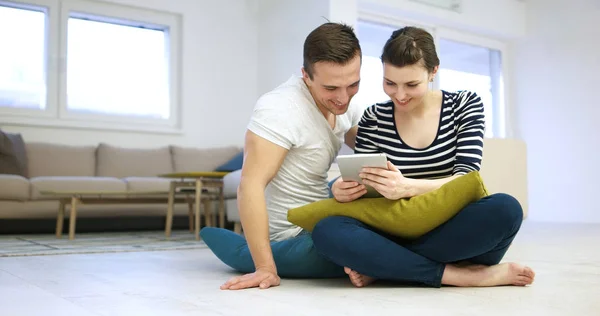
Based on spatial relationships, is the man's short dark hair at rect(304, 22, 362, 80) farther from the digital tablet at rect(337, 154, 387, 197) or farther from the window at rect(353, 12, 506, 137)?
the window at rect(353, 12, 506, 137)

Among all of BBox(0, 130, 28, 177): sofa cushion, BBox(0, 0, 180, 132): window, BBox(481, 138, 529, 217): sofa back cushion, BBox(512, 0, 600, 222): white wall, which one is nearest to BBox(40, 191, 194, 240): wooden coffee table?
BBox(0, 130, 28, 177): sofa cushion

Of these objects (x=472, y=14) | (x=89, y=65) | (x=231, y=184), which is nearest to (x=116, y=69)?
(x=89, y=65)

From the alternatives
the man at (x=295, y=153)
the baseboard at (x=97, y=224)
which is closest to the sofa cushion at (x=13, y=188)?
the baseboard at (x=97, y=224)

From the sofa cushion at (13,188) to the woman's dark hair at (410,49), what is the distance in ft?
13.8

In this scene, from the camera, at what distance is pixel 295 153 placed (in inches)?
80.2

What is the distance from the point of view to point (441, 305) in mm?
1515

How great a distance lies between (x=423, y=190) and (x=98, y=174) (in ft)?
15.9

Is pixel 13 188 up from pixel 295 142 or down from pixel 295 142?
down

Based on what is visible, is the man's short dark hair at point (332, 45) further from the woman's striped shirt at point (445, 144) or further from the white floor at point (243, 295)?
the white floor at point (243, 295)

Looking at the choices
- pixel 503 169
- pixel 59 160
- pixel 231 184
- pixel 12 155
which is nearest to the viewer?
pixel 503 169

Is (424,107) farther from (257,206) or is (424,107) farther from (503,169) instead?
(503,169)

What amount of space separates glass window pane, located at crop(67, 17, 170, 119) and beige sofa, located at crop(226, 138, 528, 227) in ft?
6.82

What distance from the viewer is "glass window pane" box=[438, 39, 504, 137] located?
7766mm

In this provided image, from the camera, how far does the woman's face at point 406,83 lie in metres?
1.86
